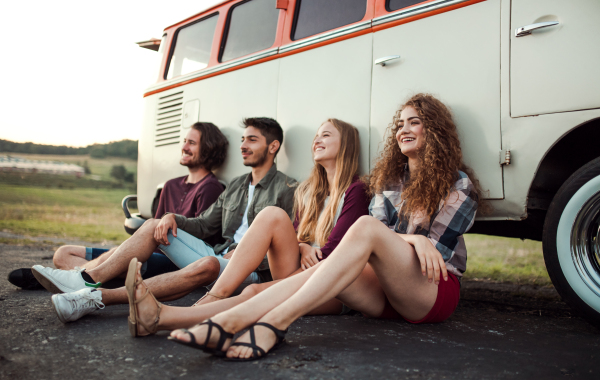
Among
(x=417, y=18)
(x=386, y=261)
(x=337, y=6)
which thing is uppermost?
(x=337, y=6)

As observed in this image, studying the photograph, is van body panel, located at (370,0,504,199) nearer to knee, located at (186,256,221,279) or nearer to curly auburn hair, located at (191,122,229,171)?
knee, located at (186,256,221,279)

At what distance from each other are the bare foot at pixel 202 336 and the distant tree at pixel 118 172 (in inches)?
547

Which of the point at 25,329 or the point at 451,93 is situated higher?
the point at 451,93

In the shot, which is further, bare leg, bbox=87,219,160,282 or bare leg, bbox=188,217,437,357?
bare leg, bbox=87,219,160,282

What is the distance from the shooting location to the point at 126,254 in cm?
261

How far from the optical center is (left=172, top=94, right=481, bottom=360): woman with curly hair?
5.21ft

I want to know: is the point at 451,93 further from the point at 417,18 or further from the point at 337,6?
the point at 337,6

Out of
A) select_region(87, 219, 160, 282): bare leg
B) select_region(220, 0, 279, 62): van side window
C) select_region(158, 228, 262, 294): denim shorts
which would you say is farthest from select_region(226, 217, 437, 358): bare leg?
select_region(220, 0, 279, 62): van side window

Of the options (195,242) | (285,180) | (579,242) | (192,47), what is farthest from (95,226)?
(579,242)

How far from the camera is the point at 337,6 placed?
3141mm

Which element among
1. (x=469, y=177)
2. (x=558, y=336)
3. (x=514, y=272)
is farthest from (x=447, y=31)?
(x=514, y=272)

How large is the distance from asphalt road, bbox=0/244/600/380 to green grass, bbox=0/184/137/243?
6508 mm

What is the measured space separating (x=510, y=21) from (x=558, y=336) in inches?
61.9

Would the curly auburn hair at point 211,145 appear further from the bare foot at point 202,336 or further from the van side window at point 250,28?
the bare foot at point 202,336
